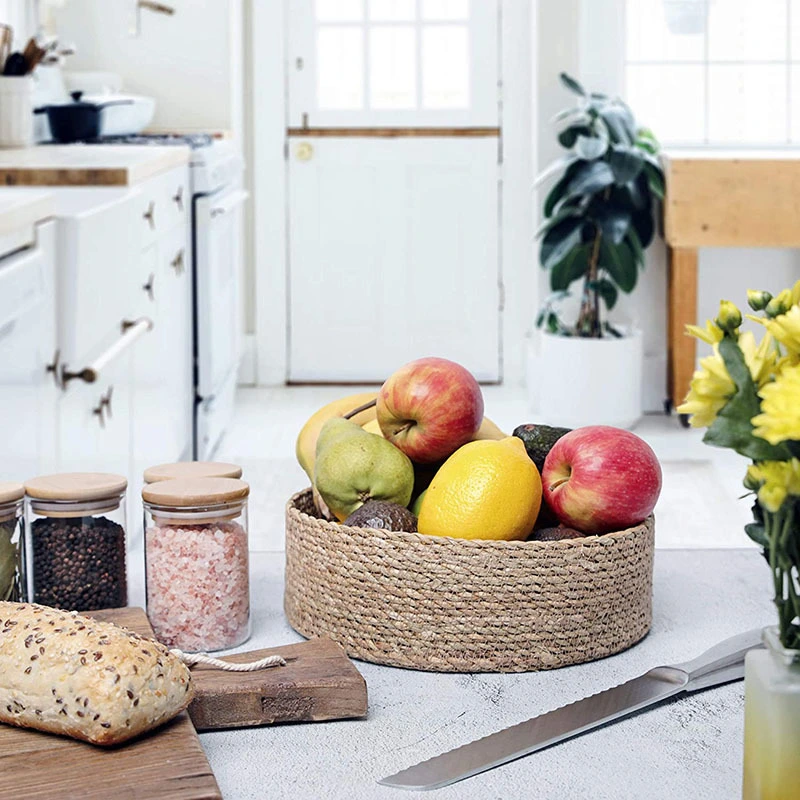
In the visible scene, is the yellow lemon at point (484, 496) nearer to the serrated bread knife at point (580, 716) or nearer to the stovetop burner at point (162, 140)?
the serrated bread knife at point (580, 716)

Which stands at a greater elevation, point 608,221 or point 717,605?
point 608,221

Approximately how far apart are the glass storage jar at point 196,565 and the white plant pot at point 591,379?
3.46m

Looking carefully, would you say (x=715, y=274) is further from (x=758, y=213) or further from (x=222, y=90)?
(x=222, y=90)

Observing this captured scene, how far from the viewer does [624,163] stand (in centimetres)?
427

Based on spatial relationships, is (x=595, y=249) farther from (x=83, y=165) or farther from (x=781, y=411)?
(x=781, y=411)

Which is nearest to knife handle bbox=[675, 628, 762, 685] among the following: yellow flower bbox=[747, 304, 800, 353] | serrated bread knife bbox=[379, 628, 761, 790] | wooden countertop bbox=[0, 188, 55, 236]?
serrated bread knife bbox=[379, 628, 761, 790]

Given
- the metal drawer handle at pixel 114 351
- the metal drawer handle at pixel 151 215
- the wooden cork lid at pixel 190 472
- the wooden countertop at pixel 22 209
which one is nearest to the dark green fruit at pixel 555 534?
the wooden cork lid at pixel 190 472

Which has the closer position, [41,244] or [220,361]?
[41,244]

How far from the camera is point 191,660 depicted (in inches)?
32.1

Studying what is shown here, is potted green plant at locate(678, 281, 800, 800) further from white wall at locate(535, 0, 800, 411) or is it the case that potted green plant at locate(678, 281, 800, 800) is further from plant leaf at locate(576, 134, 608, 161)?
white wall at locate(535, 0, 800, 411)

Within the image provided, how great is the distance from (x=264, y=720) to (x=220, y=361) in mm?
3312

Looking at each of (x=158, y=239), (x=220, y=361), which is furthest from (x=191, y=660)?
(x=220, y=361)

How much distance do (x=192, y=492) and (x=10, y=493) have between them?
0.12 meters

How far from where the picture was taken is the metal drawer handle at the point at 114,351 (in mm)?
2307
